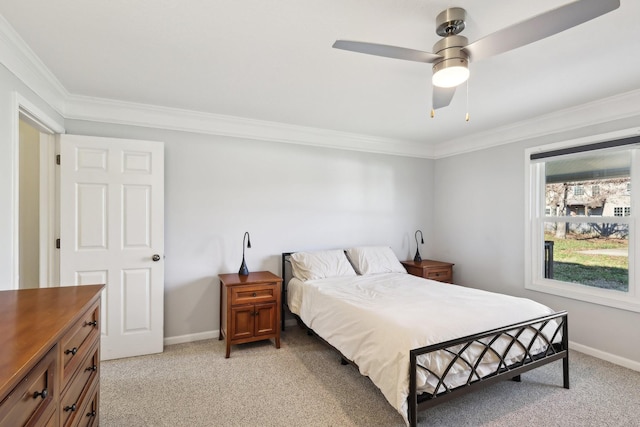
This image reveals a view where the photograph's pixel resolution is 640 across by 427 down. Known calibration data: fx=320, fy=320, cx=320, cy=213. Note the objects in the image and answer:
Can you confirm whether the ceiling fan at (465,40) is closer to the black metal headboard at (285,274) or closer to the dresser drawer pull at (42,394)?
the dresser drawer pull at (42,394)

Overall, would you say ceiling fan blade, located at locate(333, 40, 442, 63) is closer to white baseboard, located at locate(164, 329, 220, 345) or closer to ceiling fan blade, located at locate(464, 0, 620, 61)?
ceiling fan blade, located at locate(464, 0, 620, 61)

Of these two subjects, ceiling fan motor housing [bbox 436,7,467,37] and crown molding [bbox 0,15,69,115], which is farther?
crown molding [bbox 0,15,69,115]

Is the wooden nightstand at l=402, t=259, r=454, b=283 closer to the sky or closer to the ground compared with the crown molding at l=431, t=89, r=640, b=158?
closer to the ground

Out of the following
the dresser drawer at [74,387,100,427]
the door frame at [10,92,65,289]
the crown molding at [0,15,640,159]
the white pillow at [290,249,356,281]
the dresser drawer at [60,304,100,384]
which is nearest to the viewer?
the dresser drawer at [60,304,100,384]

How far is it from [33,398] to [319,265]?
2.72 meters

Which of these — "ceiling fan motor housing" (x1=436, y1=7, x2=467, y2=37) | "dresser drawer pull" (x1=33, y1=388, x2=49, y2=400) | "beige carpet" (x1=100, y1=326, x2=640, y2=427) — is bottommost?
"beige carpet" (x1=100, y1=326, x2=640, y2=427)

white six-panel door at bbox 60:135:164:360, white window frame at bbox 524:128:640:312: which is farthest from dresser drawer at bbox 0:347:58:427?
white window frame at bbox 524:128:640:312

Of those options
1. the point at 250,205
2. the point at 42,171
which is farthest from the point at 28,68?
the point at 250,205

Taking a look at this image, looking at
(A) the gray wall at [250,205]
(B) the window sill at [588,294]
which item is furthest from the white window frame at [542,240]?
(A) the gray wall at [250,205]

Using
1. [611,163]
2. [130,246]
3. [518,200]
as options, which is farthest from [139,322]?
[611,163]

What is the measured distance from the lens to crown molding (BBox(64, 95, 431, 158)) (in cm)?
301

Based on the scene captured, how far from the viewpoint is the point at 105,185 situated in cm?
294

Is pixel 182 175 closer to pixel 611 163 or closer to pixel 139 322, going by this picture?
pixel 139 322

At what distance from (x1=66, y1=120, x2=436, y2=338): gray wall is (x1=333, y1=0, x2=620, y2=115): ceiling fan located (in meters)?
2.28
